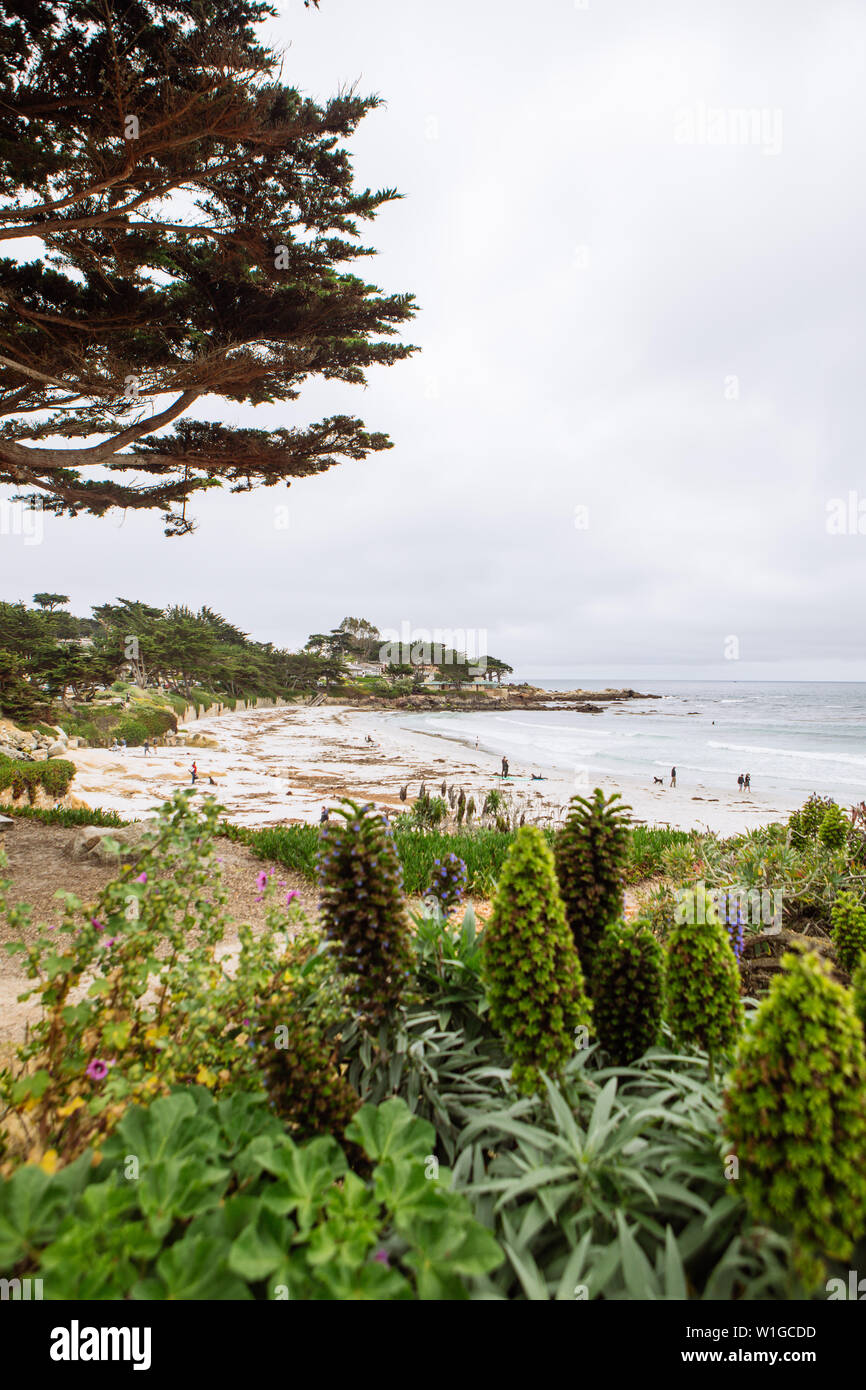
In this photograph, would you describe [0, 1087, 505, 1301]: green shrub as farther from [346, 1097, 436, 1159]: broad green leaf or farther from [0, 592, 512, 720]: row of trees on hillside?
[0, 592, 512, 720]: row of trees on hillside

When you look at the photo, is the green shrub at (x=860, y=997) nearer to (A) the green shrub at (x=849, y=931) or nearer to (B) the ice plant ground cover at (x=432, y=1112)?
(B) the ice plant ground cover at (x=432, y=1112)

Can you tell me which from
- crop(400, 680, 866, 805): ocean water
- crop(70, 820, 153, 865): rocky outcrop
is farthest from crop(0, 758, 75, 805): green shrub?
crop(400, 680, 866, 805): ocean water

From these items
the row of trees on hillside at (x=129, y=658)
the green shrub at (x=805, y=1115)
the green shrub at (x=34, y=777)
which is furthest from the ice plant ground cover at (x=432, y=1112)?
the green shrub at (x=34, y=777)

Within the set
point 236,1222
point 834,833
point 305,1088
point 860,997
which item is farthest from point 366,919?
point 834,833

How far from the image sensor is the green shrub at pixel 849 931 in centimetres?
281

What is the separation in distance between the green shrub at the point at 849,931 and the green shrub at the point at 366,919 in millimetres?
2314

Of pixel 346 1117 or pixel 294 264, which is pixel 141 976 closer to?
pixel 346 1117

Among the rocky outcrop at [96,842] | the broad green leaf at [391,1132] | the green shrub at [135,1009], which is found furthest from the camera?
the rocky outcrop at [96,842]

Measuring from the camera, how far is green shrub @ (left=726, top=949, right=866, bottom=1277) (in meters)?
1.11

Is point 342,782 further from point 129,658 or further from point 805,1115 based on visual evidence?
point 805,1115

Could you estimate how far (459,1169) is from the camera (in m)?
1.62

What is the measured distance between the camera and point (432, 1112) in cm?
198
